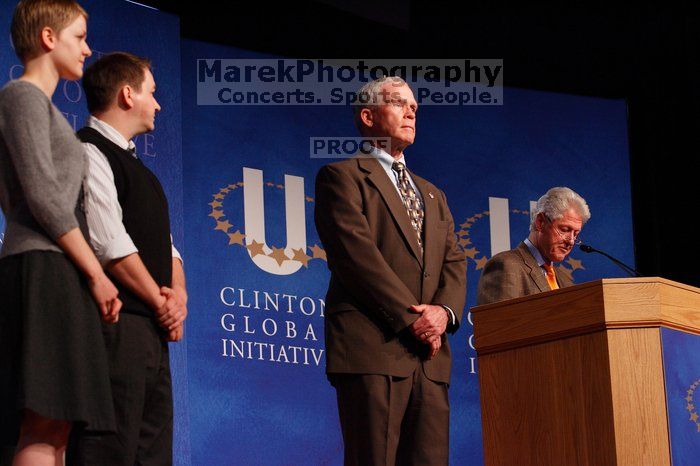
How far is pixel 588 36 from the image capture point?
6109 mm

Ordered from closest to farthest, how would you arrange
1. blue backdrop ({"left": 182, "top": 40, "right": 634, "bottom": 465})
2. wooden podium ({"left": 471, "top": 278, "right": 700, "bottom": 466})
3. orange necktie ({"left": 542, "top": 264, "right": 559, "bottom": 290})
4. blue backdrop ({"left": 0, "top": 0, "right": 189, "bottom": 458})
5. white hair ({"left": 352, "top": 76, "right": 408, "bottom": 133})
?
wooden podium ({"left": 471, "top": 278, "right": 700, "bottom": 466})
white hair ({"left": 352, "top": 76, "right": 408, "bottom": 133})
orange necktie ({"left": 542, "top": 264, "right": 559, "bottom": 290})
blue backdrop ({"left": 0, "top": 0, "right": 189, "bottom": 458})
blue backdrop ({"left": 182, "top": 40, "right": 634, "bottom": 465})

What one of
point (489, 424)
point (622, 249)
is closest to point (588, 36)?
point (622, 249)

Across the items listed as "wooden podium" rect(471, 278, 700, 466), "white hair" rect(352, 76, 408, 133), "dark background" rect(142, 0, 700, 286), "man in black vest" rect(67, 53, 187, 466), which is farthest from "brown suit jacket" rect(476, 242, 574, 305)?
"dark background" rect(142, 0, 700, 286)

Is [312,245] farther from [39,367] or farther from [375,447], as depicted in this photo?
[39,367]

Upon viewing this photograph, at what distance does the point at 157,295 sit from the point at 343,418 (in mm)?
800

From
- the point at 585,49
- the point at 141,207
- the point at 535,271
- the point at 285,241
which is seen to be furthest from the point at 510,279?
the point at 585,49

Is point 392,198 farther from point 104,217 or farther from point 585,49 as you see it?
point 585,49

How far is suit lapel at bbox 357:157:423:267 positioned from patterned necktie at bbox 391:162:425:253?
0.03m

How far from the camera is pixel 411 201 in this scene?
3383 mm

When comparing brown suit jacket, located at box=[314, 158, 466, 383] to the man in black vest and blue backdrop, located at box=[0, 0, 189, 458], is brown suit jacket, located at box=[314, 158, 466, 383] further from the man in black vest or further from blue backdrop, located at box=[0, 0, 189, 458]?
blue backdrop, located at box=[0, 0, 189, 458]

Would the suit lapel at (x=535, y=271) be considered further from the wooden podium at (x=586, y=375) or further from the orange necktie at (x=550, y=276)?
the wooden podium at (x=586, y=375)

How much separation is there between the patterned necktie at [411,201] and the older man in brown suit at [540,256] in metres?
0.85

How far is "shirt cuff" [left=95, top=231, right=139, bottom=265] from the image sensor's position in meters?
2.51

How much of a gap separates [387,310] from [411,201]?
17.1 inches
